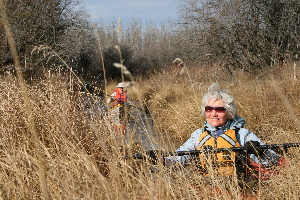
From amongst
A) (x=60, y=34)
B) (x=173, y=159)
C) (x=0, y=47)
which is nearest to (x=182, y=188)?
(x=173, y=159)

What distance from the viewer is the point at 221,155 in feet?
9.80

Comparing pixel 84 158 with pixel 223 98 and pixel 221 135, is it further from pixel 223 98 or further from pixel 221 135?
pixel 223 98

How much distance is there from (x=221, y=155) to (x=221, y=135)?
263mm

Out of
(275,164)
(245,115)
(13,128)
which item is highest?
(13,128)

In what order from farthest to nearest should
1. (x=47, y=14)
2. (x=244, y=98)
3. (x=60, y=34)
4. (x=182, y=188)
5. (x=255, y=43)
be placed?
1. (x=60, y=34)
2. (x=47, y=14)
3. (x=255, y=43)
4. (x=244, y=98)
5. (x=182, y=188)

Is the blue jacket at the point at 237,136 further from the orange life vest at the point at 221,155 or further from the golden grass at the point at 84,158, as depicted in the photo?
the golden grass at the point at 84,158

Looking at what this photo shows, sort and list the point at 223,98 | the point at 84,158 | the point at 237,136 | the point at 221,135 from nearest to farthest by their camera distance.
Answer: the point at 84,158, the point at 221,135, the point at 237,136, the point at 223,98

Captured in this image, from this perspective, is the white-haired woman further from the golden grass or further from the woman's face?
the golden grass

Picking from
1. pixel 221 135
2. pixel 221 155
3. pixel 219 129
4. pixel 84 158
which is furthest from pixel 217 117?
pixel 84 158

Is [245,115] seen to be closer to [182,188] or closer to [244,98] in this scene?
[244,98]

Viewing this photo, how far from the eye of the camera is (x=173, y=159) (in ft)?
10.2

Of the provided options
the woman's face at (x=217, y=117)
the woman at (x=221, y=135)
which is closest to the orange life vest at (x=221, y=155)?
the woman at (x=221, y=135)

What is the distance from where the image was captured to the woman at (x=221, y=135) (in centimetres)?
300

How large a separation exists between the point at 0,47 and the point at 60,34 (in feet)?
10.9
